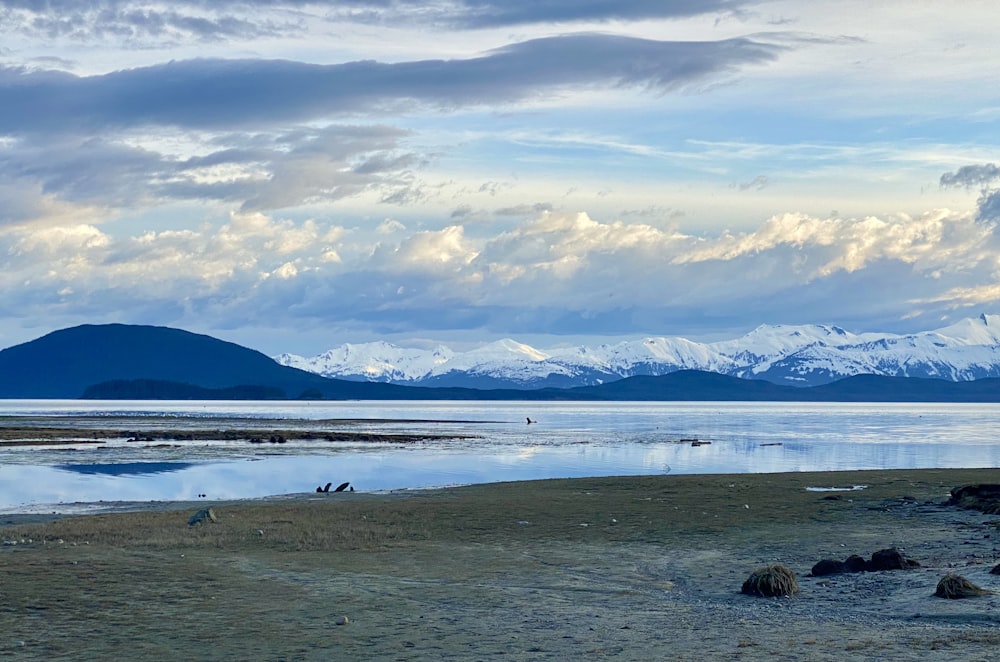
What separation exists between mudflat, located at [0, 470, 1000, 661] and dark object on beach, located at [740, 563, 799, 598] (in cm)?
25

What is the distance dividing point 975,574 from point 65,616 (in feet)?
50.4

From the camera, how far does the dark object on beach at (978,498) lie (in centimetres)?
3247

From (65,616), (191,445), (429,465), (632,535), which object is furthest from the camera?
(191,445)

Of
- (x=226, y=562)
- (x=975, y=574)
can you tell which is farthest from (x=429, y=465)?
(x=975, y=574)

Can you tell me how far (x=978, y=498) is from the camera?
34.5 metres

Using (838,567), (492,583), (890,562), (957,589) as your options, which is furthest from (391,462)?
(957,589)

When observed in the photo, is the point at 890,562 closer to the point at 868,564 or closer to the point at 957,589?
the point at 868,564

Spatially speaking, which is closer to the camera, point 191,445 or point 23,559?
point 23,559

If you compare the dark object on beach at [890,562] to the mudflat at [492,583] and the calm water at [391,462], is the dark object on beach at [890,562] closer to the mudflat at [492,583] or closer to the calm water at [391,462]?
the mudflat at [492,583]

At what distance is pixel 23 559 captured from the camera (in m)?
22.8

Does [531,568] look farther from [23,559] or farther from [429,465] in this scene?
[429,465]

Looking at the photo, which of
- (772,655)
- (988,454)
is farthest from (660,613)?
(988,454)

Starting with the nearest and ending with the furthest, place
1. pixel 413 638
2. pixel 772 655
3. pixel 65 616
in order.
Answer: pixel 772 655, pixel 413 638, pixel 65 616

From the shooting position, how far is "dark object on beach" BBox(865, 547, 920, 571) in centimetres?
2141
